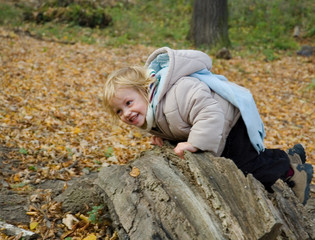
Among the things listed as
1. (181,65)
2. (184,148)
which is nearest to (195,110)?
(184,148)

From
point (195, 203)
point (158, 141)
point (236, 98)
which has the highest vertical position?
point (236, 98)

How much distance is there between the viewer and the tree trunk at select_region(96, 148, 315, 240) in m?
2.22

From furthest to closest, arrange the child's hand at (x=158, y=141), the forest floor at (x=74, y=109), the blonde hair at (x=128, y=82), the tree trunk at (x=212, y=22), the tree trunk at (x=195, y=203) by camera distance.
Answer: the tree trunk at (x=212, y=22)
the forest floor at (x=74, y=109)
the child's hand at (x=158, y=141)
the blonde hair at (x=128, y=82)
the tree trunk at (x=195, y=203)

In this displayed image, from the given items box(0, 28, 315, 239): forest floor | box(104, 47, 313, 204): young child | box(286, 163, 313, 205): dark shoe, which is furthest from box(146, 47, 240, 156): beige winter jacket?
box(0, 28, 315, 239): forest floor

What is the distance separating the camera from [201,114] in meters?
2.83

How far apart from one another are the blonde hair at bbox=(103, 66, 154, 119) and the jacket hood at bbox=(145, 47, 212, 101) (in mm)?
169

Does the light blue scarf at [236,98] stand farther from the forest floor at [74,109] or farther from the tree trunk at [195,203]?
the forest floor at [74,109]

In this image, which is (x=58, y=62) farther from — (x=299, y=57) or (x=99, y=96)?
(x=299, y=57)

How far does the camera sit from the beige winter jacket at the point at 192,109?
Answer: 9.25 ft

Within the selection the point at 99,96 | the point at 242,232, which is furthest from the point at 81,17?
the point at 242,232

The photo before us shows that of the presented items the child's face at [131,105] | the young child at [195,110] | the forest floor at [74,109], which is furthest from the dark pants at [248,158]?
the forest floor at [74,109]

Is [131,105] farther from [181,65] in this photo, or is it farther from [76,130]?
[76,130]

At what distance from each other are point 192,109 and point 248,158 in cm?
75

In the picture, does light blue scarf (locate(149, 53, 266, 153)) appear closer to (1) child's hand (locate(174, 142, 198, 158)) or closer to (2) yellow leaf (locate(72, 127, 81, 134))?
(1) child's hand (locate(174, 142, 198, 158))
